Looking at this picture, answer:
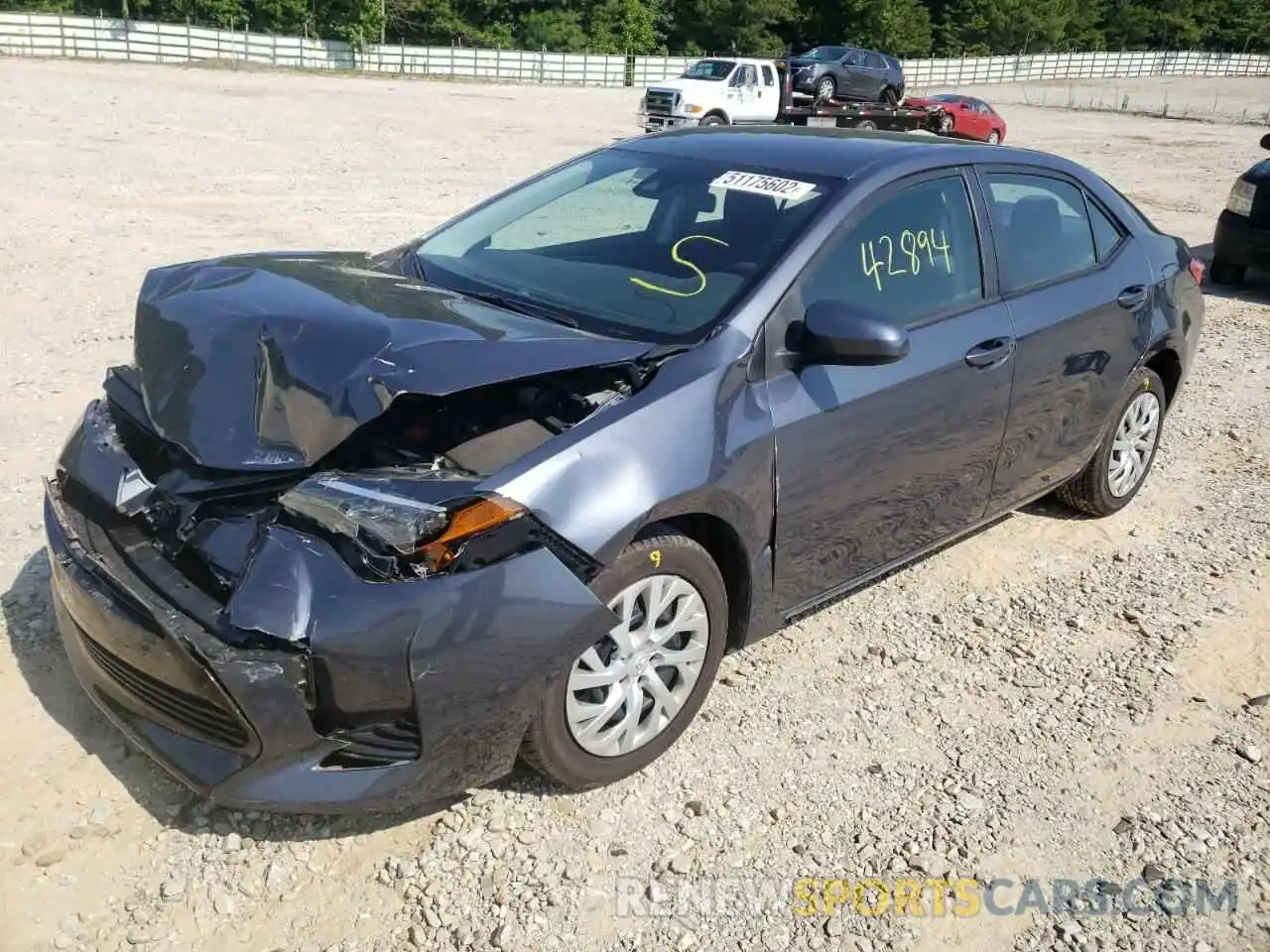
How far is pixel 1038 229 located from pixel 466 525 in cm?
284

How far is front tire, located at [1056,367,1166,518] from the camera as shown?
4.75 metres

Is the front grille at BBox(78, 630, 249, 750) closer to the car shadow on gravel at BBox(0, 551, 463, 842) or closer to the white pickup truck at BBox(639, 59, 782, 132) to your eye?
the car shadow on gravel at BBox(0, 551, 463, 842)

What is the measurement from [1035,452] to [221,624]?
3.09 m

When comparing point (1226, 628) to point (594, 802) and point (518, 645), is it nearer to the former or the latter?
point (594, 802)

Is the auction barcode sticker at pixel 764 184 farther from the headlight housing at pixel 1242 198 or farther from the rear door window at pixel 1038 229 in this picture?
the headlight housing at pixel 1242 198

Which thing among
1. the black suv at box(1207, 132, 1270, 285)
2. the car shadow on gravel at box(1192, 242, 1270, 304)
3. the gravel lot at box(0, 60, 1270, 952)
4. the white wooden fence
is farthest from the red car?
the gravel lot at box(0, 60, 1270, 952)

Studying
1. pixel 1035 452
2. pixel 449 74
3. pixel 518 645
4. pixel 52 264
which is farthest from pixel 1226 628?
pixel 449 74

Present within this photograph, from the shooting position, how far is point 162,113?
67.4 ft

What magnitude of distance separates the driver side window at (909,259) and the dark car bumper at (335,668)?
4.51 feet

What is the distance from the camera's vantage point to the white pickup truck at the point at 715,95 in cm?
2447

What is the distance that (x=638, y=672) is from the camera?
2.95 m

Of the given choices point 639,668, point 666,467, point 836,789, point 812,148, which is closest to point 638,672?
point 639,668

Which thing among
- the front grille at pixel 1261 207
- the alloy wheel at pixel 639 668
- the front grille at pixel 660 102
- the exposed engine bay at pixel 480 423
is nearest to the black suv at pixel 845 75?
the front grille at pixel 660 102

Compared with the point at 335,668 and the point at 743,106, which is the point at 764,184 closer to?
the point at 335,668
